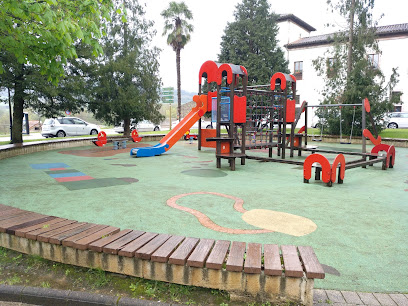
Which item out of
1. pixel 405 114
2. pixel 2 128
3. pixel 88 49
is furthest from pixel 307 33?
pixel 2 128

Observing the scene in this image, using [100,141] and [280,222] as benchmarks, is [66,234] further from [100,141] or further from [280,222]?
[100,141]

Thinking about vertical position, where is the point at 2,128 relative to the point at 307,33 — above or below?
below

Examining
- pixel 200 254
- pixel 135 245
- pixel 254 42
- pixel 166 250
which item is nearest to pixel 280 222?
pixel 200 254

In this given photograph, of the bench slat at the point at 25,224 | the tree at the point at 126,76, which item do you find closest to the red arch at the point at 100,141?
the tree at the point at 126,76

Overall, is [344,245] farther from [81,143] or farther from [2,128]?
Result: [2,128]

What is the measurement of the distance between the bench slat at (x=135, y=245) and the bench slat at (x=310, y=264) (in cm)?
142

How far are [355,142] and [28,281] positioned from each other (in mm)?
18691

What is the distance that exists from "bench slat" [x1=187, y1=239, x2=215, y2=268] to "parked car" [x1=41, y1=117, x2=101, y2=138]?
2317 centimetres

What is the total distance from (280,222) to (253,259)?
78.1 inches

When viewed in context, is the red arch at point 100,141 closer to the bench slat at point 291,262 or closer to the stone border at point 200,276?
the stone border at point 200,276

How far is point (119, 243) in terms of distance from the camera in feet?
9.80

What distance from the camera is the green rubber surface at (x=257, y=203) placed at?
3.40 metres

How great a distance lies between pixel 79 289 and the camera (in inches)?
109

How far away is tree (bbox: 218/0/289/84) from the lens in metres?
26.9
